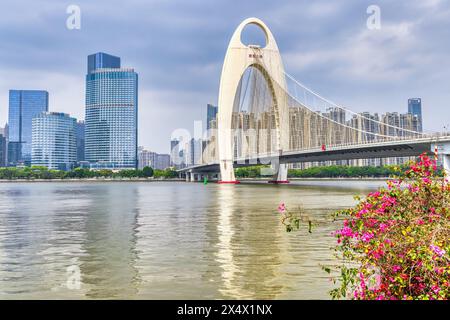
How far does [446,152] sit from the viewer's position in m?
45.0

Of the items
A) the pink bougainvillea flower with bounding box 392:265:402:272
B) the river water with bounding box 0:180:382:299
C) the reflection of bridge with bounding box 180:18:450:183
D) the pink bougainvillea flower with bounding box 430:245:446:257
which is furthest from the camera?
the reflection of bridge with bounding box 180:18:450:183

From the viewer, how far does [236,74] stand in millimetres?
102125

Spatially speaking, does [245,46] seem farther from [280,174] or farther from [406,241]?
[406,241]

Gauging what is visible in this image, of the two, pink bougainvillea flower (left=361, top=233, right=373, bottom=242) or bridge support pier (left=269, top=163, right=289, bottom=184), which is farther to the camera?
bridge support pier (left=269, top=163, right=289, bottom=184)

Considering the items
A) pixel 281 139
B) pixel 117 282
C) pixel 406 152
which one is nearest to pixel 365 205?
pixel 117 282

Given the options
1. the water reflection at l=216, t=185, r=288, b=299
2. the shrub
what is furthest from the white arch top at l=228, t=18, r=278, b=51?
the shrub

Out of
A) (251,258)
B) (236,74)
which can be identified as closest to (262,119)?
(236,74)

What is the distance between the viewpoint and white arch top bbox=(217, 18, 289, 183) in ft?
330

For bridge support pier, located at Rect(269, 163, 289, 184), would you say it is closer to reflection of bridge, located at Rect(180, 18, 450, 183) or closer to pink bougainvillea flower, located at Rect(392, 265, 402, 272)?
reflection of bridge, located at Rect(180, 18, 450, 183)

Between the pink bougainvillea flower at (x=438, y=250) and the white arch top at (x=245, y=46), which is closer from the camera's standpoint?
the pink bougainvillea flower at (x=438, y=250)

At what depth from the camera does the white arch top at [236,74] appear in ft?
330

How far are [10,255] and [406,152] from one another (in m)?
52.6

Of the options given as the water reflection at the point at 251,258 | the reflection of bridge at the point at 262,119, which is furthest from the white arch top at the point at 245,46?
the water reflection at the point at 251,258

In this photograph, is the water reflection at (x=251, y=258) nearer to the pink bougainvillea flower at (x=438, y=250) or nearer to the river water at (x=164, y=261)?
the river water at (x=164, y=261)
